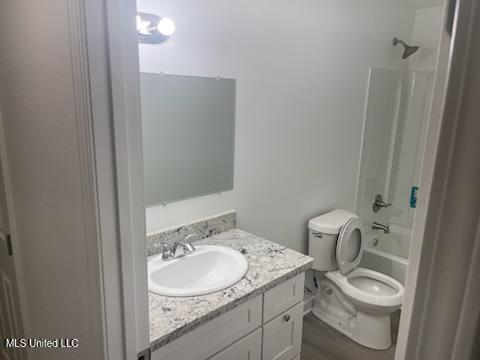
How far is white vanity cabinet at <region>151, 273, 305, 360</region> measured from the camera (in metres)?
1.31

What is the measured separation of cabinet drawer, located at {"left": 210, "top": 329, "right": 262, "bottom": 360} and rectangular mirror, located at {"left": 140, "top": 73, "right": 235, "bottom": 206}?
29.5 inches

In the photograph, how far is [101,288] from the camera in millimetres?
898

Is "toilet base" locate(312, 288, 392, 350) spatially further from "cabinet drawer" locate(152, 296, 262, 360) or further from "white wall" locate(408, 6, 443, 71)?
"white wall" locate(408, 6, 443, 71)

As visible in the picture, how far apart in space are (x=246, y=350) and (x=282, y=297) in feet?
0.94

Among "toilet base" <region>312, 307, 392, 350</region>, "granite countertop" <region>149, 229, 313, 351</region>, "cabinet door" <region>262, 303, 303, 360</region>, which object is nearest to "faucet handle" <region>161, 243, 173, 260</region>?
"granite countertop" <region>149, 229, 313, 351</region>

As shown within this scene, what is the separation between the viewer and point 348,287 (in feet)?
7.87

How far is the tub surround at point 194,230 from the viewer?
5.65ft

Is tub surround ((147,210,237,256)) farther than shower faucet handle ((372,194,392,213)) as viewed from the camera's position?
No

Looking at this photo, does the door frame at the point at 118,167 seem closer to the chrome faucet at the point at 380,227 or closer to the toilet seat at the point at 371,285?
the toilet seat at the point at 371,285

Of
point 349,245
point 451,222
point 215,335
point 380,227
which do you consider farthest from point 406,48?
point 451,222

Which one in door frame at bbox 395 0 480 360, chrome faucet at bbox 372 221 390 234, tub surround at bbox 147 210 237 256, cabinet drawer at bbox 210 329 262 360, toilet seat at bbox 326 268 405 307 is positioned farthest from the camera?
chrome faucet at bbox 372 221 390 234

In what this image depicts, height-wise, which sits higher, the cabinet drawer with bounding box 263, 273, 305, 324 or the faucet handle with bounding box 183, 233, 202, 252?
the faucet handle with bounding box 183, 233, 202, 252

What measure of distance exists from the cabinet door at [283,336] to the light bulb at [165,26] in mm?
1405

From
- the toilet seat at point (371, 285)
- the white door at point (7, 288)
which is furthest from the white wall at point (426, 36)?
the white door at point (7, 288)
